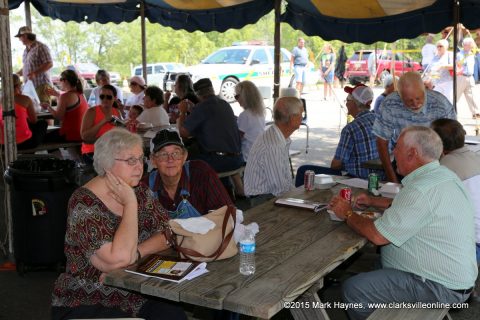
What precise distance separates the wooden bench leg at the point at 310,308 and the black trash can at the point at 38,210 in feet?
7.44

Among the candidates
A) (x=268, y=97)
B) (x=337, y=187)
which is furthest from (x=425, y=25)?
(x=268, y=97)

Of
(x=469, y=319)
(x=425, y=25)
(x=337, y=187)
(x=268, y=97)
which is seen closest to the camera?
(x=469, y=319)

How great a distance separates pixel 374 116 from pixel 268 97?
1110 cm

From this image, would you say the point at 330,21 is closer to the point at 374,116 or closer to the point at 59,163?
the point at 374,116

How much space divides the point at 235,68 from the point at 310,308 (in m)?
16.0

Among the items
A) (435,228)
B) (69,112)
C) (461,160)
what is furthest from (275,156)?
(69,112)

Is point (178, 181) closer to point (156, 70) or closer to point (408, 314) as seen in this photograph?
point (408, 314)

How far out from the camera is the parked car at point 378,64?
22328mm

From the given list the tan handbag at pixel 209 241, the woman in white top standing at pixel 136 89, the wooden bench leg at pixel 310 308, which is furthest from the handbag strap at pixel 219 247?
the woman in white top standing at pixel 136 89

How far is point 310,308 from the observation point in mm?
2824

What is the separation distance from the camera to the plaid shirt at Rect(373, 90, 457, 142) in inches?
204

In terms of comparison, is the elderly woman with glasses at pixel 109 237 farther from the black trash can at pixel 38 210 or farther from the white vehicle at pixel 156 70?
the white vehicle at pixel 156 70

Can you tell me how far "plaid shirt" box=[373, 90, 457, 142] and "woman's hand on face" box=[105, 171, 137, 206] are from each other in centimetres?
308

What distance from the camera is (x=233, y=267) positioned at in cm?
261
